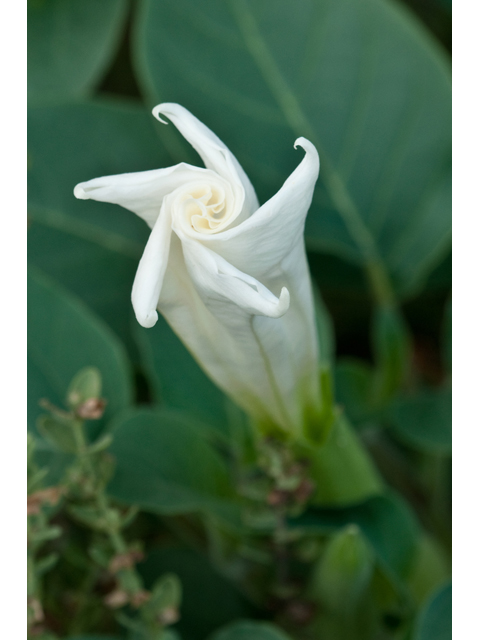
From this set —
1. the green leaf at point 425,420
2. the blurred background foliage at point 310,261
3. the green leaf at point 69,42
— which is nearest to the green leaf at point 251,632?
the blurred background foliage at point 310,261

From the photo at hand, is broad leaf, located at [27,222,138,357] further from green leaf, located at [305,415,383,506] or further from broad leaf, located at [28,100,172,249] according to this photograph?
green leaf, located at [305,415,383,506]

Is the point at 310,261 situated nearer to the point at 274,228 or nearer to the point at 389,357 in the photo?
the point at 389,357

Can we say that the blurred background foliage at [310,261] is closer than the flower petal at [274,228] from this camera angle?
No

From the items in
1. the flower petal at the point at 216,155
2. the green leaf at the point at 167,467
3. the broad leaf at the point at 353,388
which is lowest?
the green leaf at the point at 167,467

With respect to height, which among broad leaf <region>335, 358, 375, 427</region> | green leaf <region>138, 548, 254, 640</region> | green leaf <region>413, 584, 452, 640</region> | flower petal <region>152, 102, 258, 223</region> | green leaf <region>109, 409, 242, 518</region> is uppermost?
flower petal <region>152, 102, 258, 223</region>

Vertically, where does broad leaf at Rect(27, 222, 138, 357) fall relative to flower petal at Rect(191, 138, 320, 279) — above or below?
below

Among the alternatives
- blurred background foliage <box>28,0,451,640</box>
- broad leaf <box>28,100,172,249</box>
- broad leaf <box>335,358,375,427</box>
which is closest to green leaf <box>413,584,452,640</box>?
blurred background foliage <box>28,0,451,640</box>

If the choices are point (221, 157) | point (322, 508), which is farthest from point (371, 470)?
point (221, 157)

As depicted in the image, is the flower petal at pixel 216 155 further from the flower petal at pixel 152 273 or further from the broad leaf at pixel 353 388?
the broad leaf at pixel 353 388
